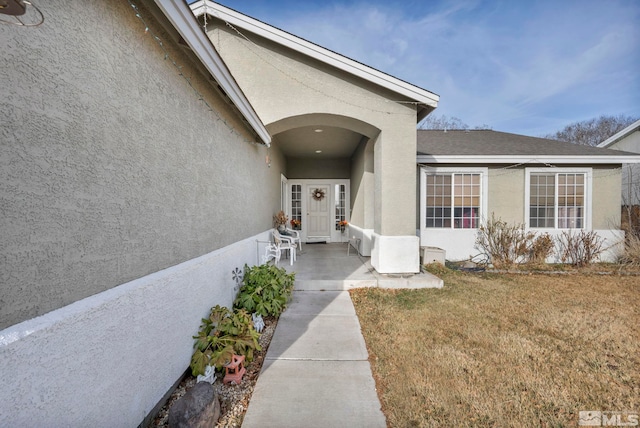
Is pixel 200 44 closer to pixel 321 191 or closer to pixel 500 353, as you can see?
pixel 500 353

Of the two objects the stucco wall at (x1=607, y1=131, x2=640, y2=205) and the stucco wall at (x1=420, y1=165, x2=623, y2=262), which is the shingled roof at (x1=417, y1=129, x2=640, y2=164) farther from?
the stucco wall at (x1=607, y1=131, x2=640, y2=205)

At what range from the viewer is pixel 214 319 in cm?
292

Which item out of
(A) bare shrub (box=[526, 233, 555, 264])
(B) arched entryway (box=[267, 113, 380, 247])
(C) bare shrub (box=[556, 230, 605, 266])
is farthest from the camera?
(B) arched entryway (box=[267, 113, 380, 247])

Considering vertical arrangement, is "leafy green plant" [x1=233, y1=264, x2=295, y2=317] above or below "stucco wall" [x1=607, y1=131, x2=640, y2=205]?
below

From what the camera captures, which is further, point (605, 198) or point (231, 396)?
point (605, 198)

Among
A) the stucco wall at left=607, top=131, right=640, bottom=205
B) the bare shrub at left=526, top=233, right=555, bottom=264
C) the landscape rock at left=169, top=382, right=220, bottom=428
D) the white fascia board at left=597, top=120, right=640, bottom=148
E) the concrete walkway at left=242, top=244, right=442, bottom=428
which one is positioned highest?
the white fascia board at left=597, top=120, right=640, bottom=148

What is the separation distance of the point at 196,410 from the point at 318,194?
31.4ft

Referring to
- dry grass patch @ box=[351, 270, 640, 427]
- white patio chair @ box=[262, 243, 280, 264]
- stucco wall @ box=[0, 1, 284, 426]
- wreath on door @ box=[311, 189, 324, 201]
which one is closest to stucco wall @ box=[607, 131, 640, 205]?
dry grass patch @ box=[351, 270, 640, 427]

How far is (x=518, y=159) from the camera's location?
800 cm

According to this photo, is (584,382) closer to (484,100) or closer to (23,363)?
(23,363)

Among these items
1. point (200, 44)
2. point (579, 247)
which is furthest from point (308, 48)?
point (579, 247)

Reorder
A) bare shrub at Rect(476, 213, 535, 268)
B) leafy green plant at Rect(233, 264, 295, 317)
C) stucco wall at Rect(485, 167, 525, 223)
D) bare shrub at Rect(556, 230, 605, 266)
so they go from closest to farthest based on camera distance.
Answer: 1. leafy green plant at Rect(233, 264, 295, 317)
2. bare shrub at Rect(556, 230, 605, 266)
3. bare shrub at Rect(476, 213, 535, 268)
4. stucco wall at Rect(485, 167, 525, 223)

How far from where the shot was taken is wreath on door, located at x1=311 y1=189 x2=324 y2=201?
11.2 m

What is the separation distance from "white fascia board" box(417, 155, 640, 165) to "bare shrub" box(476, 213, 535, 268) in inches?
73.6
